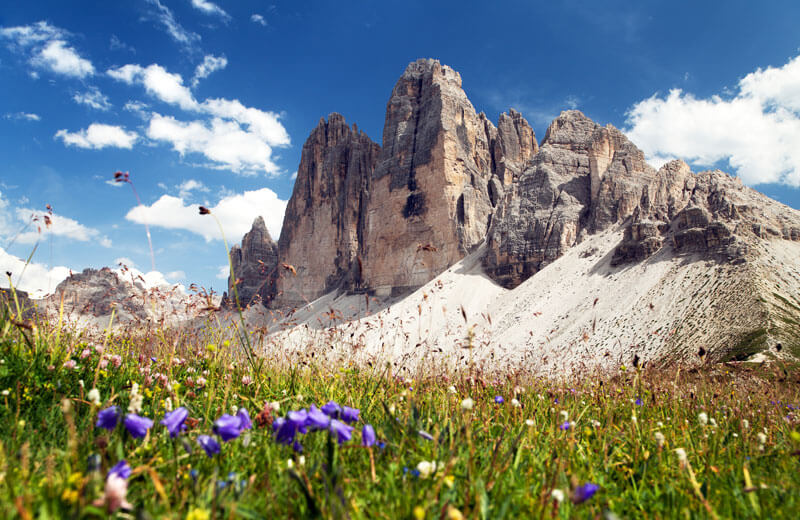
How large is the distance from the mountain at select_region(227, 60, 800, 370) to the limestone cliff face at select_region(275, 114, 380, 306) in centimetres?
32

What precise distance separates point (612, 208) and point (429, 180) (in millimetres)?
26526

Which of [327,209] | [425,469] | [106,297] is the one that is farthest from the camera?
[327,209]

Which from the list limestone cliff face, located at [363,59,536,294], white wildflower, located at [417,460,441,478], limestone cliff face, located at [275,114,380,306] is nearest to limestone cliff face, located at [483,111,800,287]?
limestone cliff face, located at [363,59,536,294]

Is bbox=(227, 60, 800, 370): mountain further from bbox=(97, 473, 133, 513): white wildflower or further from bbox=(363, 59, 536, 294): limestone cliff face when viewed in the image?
bbox=(97, 473, 133, 513): white wildflower

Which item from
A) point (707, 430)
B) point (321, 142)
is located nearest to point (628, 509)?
point (707, 430)

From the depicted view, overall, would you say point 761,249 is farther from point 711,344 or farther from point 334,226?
point 334,226

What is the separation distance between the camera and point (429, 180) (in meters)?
64.0

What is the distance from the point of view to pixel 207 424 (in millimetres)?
2529

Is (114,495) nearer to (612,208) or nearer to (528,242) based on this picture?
(528,242)

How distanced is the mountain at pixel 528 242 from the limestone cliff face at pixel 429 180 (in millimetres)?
248

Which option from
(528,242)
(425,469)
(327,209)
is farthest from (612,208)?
(327,209)

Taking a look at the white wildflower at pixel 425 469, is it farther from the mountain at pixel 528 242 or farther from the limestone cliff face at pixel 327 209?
the limestone cliff face at pixel 327 209

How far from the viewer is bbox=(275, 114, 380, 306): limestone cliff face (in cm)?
8181

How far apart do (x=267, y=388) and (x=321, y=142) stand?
9382 centimetres
